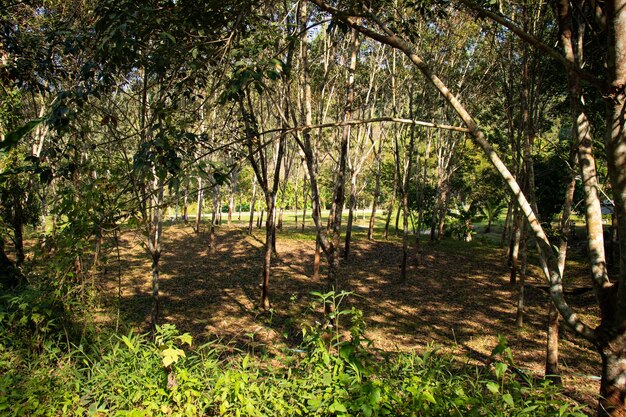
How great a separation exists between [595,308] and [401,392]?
33.5 ft

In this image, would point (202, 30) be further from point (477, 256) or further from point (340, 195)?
point (477, 256)

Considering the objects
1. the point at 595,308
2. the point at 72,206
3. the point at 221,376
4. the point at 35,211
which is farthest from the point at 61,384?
the point at 595,308

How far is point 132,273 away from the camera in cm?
1436

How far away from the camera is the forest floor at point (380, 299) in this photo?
848 centimetres

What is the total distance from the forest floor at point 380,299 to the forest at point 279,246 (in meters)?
0.09

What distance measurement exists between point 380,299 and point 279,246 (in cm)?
885

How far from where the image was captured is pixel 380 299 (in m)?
12.1

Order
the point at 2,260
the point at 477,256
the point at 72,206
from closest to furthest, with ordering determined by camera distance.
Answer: the point at 72,206, the point at 2,260, the point at 477,256

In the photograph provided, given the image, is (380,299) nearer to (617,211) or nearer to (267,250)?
(267,250)

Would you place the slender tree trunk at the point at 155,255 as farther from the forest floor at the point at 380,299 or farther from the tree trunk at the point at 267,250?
the tree trunk at the point at 267,250

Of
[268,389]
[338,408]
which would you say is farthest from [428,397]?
[268,389]

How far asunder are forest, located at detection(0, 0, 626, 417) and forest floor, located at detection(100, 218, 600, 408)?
0.31ft

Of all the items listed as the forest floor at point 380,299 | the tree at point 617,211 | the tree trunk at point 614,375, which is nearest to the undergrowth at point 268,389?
the tree trunk at point 614,375

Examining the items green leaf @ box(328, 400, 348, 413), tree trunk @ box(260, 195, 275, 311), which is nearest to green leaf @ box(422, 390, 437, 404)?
green leaf @ box(328, 400, 348, 413)
